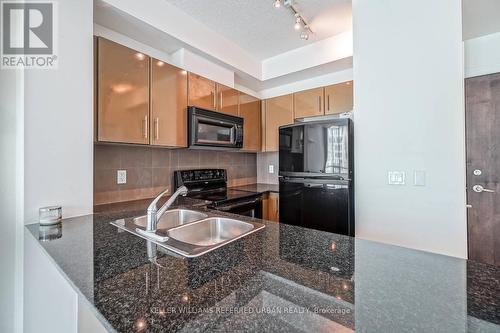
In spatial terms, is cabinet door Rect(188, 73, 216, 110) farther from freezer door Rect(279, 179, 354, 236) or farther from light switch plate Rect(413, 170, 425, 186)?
light switch plate Rect(413, 170, 425, 186)

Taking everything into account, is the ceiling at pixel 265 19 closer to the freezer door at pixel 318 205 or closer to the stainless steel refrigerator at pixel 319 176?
the stainless steel refrigerator at pixel 319 176

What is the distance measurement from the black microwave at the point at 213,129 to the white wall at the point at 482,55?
2.35 meters

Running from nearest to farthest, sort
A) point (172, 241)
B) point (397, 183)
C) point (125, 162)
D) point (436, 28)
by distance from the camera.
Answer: point (172, 241), point (436, 28), point (397, 183), point (125, 162)

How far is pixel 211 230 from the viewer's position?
137 cm

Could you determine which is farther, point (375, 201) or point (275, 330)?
point (375, 201)

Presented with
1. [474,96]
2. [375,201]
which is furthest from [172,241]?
[474,96]

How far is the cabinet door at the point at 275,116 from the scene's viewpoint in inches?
118

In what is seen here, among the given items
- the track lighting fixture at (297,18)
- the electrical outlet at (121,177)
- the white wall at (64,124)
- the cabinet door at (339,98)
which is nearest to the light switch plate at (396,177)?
the cabinet door at (339,98)

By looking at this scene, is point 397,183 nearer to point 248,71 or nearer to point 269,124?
point 269,124

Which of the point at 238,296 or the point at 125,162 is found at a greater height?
the point at 125,162

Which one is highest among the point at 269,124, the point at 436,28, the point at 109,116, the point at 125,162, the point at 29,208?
the point at 436,28

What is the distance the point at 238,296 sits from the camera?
57 centimetres

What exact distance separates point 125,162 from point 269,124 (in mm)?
1849

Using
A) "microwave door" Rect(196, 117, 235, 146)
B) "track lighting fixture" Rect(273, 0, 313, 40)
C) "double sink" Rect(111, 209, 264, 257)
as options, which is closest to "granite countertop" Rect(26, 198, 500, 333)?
"double sink" Rect(111, 209, 264, 257)
